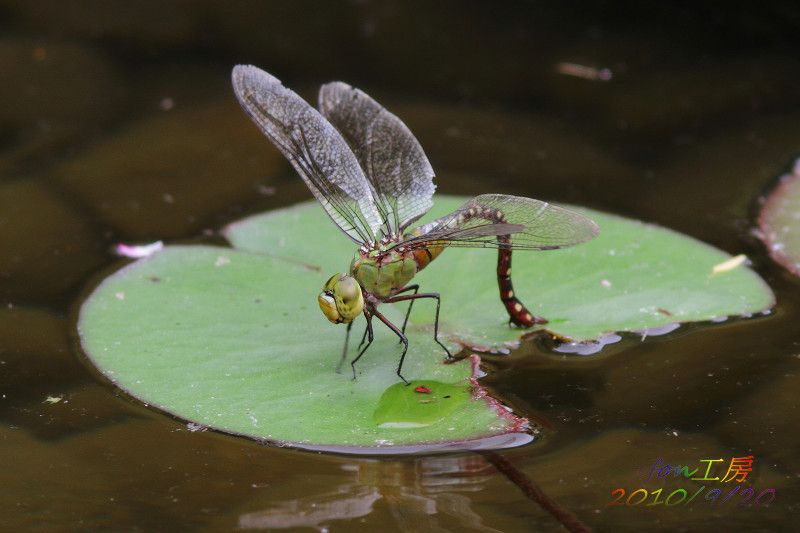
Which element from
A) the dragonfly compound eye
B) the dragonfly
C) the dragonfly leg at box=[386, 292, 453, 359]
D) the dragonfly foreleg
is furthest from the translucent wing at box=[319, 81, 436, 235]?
the dragonfly compound eye

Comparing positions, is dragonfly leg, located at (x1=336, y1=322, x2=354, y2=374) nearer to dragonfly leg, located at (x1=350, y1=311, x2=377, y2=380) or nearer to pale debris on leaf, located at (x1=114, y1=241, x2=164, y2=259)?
dragonfly leg, located at (x1=350, y1=311, x2=377, y2=380)

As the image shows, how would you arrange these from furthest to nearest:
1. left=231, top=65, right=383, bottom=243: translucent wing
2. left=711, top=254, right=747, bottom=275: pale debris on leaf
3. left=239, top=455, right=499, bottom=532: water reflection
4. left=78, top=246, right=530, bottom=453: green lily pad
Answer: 1. left=711, top=254, right=747, bottom=275: pale debris on leaf
2. left=231, top=65, right=383, bottom=243: translucent wing
3. left=78, top=246, right=530, bottom=453: green lily pad
4. left=239, top=455, right=499, bottom=532: water reflection

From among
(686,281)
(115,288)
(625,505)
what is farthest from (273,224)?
(625,505)

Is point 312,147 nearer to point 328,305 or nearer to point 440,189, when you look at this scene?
point 328,305

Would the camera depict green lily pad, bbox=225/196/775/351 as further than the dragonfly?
Yes

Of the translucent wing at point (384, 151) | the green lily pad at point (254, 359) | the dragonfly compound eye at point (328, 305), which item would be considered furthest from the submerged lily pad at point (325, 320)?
the translucent wing at point (384, 151)

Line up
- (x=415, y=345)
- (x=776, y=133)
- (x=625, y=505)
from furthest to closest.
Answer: (x=776, y=133)
(x=415, y=345)
(x=625, y=505)

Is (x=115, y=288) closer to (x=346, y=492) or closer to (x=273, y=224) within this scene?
(x=273, y=224)
